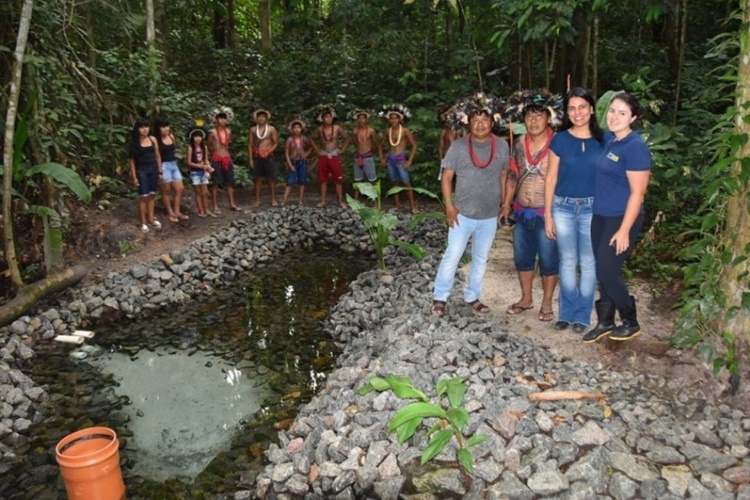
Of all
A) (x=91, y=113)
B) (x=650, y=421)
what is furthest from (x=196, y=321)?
(x=650, y=421)

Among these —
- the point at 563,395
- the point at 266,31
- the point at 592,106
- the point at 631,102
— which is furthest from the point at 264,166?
the point at 266,31

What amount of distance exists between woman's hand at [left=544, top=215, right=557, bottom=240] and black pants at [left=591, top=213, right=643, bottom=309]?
0.34 metres

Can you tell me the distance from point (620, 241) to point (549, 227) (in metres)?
0.65

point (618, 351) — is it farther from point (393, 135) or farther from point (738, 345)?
point (393, 135)

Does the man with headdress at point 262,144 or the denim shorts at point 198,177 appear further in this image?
the man with headdress at point 262,144

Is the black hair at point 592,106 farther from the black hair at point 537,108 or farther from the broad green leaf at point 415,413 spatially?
the broad green leaf at point 415,413

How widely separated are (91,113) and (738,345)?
8390mm

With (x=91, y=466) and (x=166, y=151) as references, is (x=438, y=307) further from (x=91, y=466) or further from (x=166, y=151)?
(x=166, y=151)

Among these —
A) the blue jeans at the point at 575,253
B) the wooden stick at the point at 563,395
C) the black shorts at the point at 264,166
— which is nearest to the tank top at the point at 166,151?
the black shorts at the point at 264,166

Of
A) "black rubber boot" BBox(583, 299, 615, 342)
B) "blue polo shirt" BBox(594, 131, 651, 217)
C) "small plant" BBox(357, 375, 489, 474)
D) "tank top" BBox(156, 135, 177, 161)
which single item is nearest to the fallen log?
"tank top" BBox(156, 135, 177, 161)

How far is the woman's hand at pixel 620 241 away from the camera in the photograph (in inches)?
155

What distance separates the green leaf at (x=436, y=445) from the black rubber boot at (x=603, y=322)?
5.56 ft

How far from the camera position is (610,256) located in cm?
408

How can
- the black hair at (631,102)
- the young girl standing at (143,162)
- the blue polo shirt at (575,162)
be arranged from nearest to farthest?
the black hair at (631,102) < the blue polo shirt at (575,162) < the young girl standing at (143,162)
